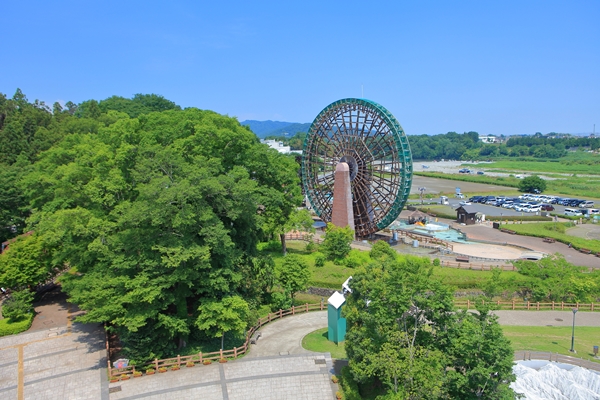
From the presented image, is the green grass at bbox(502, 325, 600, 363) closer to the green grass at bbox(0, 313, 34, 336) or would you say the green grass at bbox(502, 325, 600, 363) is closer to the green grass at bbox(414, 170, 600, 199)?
the green grass at bbox(0, 313, 34, 336)

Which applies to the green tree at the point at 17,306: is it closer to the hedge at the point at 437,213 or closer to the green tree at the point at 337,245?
the green tree at the point at 337,245

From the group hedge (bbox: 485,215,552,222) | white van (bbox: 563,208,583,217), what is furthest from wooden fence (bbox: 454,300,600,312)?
white van (bbox: 563,208,583,217)

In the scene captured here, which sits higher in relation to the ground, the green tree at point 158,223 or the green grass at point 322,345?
the green tree at point 158,223

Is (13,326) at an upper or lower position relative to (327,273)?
lower

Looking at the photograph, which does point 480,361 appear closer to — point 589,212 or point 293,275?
point 293,275

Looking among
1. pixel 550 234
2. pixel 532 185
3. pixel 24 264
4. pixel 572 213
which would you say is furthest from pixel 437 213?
pixel 24 264

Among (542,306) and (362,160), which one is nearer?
(542,306)

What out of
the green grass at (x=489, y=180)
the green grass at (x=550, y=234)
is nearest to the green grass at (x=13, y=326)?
the green grass at (x=550, y=234)
